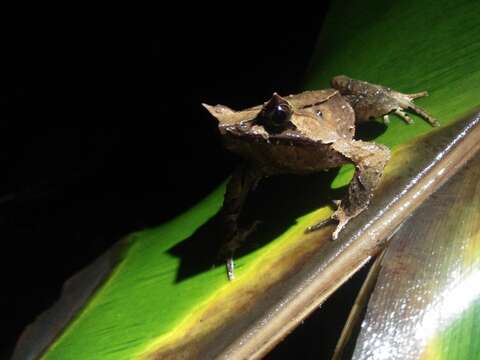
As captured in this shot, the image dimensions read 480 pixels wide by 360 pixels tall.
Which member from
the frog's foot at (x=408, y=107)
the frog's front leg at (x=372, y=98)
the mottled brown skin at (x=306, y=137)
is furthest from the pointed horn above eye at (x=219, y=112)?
the frog's foot at (x=408, y=107)

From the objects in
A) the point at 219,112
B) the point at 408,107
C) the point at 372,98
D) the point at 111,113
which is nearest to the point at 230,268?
the point at 219,112

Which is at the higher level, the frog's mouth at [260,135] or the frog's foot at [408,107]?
the frog's foot at [408,107]

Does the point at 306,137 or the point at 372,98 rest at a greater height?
the point at 372,98

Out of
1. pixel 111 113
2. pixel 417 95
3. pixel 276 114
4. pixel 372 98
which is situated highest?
pixel 417 95

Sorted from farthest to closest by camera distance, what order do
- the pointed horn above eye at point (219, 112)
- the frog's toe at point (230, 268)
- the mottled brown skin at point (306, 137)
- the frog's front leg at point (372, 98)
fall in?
1. the pointed horn above eye at point (219, 112)
2. the frog's front leg at point (372, 98)
3. the mottled brown skin at point (306, 137)
4. the frog's toe at point (230, 268)

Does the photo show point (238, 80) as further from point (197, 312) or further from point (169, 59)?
point (197, 312)

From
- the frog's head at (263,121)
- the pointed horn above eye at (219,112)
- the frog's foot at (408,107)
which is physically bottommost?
the pointed horn above eye at (219,112)

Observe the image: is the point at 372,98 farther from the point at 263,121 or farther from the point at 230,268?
the point at 230,268

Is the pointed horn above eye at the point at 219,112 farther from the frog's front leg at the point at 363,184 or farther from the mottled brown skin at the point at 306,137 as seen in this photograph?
the frog's front leg at the point at 363,184
